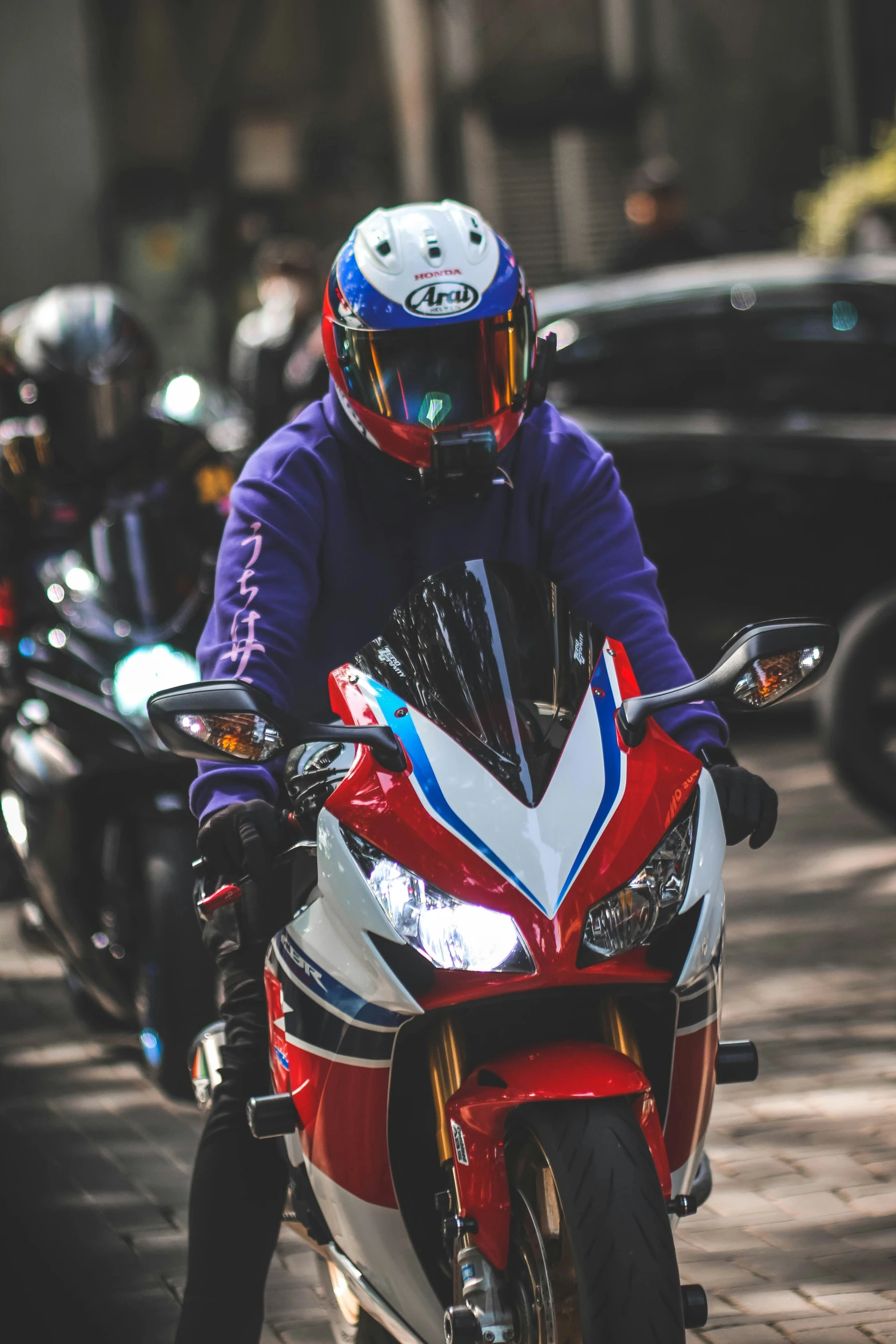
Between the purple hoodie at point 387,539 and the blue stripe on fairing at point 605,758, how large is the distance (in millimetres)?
367

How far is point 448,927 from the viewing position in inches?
96.9

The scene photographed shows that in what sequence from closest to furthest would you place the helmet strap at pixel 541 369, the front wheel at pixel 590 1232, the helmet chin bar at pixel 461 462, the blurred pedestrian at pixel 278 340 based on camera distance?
the front wheel at pixel 590 1232 → the helmet chin bar at pixel 461 462 → the helmet strap at pixel 541 369 → the blurred pedestrian at pixel 278 340

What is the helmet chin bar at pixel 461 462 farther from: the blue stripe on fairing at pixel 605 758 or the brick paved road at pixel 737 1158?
the brick paved road at pixel 737 1158

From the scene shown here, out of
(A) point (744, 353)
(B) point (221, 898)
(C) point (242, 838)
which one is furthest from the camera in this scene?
(A) point (744, 353)

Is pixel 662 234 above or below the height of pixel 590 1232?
below

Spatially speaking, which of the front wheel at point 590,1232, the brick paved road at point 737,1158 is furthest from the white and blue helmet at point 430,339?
the brick paved road at point 737,1158

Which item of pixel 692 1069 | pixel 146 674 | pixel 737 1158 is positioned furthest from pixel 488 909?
pixel 146 674

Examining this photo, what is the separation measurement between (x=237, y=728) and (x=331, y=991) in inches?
14.0

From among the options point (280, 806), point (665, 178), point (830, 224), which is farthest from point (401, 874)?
point (830, 224)

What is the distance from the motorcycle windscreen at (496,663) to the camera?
8.40 ft

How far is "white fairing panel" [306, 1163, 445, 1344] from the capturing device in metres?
2.63

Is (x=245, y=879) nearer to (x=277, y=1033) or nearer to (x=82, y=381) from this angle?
(x=277, y=1033)

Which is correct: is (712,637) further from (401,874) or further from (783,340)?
(401,874)

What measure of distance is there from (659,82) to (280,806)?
54.7ft
